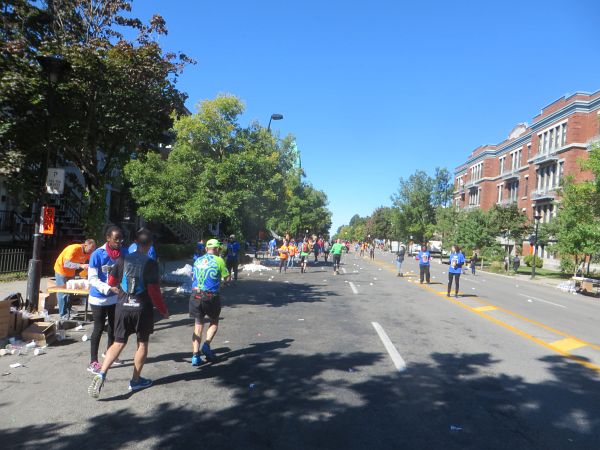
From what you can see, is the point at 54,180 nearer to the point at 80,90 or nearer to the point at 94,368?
the point at 80,90

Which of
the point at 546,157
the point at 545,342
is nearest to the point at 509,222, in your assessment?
the point at 546,157

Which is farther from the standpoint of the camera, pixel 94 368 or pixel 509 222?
pixel 509 222

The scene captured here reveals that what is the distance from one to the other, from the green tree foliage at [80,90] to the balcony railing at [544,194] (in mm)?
43061

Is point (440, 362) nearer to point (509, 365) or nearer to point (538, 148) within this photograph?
point (509, 365)

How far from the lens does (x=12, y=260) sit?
47.9ft

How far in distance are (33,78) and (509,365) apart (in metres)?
11.0

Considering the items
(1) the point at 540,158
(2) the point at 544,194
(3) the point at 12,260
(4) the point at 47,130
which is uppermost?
(1) the point at 540,158

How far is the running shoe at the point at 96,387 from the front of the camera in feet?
16.8

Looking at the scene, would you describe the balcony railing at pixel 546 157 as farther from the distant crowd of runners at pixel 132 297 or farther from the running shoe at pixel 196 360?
the running shoe at pixel 196 360

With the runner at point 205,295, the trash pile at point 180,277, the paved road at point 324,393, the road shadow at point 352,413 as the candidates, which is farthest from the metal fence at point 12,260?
the road shadow at point 352,413

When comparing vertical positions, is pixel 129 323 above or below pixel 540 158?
below

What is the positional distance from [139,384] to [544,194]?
49751mm

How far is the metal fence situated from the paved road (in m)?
7.89

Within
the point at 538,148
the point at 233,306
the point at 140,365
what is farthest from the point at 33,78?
the point at 538,148
